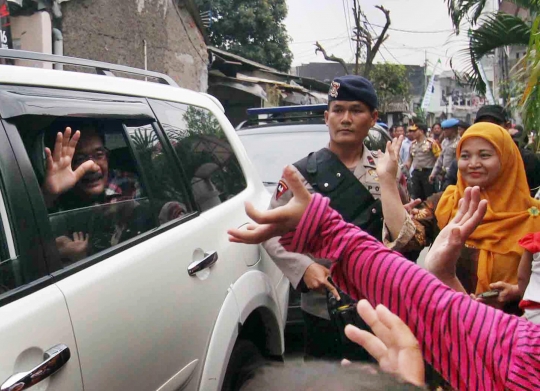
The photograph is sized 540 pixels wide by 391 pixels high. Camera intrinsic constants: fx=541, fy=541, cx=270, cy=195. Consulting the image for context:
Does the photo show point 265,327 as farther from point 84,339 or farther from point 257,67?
point 257,67

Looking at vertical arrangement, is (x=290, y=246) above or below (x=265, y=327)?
above

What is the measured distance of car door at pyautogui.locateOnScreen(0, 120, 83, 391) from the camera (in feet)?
4.40

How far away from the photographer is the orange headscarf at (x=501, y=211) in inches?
91.2

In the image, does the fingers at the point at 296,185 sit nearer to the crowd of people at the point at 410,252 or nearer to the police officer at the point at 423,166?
the crowd of people at the point at 410,252

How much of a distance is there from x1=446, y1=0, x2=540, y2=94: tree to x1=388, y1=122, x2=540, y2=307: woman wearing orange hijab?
284 cm

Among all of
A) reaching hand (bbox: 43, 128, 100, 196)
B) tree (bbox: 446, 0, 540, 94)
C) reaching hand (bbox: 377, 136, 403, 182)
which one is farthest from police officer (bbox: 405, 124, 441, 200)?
reaching hand (bbox: 43, 128, 100, 196)

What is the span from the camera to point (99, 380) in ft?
5.13

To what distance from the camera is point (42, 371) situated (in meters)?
1.36

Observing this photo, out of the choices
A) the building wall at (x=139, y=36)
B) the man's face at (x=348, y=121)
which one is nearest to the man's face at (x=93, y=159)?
the man's face at (x=348, y=121)

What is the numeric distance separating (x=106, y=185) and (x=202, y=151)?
2.33 feet

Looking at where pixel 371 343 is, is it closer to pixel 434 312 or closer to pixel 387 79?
pixel 434 312

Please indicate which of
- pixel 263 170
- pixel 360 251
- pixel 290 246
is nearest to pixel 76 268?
pixel 290 246

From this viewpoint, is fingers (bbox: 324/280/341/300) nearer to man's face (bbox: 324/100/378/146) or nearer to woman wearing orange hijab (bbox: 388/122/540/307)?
woman wearing orange hijab (bbox: 388/122/540/307)

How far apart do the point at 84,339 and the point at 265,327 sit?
1.39 m
